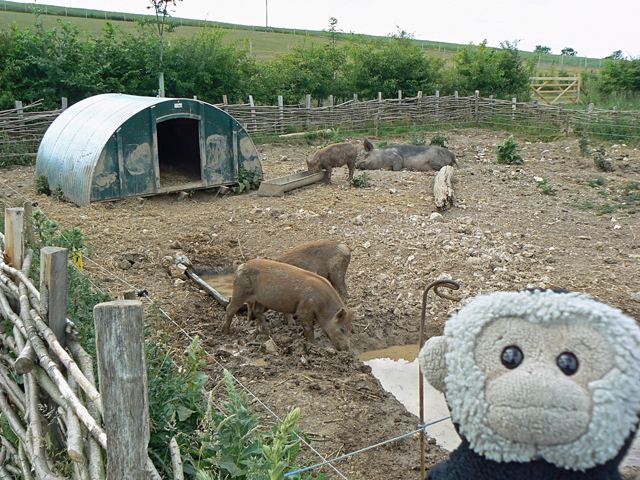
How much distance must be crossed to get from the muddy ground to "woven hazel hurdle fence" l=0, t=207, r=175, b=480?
3.81ft

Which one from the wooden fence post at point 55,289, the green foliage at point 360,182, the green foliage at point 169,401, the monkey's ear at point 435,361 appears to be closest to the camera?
the monkey's ear at point 435,361

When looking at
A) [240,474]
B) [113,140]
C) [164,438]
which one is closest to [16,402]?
[164,438]

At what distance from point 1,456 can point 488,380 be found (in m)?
3.88

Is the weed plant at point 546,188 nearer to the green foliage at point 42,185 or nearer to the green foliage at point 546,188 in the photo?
the green foliage at point 546,188

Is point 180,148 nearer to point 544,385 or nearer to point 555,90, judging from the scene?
point 544,385

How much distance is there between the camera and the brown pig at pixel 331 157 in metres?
12.6

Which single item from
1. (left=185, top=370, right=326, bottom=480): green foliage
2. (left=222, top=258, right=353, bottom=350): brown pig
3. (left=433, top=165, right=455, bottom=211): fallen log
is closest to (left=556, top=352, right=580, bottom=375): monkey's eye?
(left=185, top=370, right=326, bottom=480): green foliage

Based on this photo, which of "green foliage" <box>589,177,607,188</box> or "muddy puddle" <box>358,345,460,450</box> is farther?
"green foliage" <box>589,177,607,188</box>

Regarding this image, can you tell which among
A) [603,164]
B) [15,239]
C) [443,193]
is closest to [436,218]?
[443,193]

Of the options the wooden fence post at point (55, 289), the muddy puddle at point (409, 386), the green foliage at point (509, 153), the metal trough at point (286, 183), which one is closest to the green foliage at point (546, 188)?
the green foliage at point (509, 153)

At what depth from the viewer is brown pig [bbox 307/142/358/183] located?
12.6 meters

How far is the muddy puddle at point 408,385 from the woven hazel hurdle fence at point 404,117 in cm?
1327

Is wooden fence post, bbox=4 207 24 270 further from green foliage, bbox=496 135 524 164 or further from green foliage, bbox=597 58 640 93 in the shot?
green foliage, bbox=597 58 640 93

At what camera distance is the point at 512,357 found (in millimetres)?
1545
